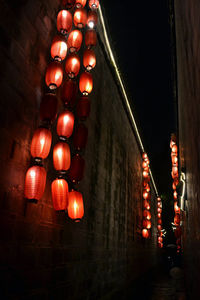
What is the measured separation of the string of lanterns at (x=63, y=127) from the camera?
150 inches

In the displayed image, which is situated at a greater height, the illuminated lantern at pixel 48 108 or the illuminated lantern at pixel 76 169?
the illuminated lantern at pixel 48 108

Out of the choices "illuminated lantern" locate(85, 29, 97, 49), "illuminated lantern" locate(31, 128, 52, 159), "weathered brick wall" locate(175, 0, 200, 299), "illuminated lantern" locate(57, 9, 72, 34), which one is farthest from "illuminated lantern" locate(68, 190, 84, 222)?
"illuminated lantern" locate(85, 29, 97, 49)

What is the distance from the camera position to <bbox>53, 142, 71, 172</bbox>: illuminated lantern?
4.30 metres

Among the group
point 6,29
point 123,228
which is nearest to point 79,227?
point 6,29

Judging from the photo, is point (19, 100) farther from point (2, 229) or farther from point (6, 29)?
point (2, 229)

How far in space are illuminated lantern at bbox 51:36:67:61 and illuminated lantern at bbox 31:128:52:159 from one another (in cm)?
160

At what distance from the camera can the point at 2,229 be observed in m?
3.25

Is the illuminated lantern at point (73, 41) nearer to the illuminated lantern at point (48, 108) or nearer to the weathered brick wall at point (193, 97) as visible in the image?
the illuminated lantern at point (48, 108)

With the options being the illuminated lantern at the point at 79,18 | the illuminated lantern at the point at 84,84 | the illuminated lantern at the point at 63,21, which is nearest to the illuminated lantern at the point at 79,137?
the illuminated lantern at the point at 84,84

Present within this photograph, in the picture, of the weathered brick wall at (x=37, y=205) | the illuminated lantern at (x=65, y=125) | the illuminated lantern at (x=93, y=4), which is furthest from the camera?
the illuminated lantern at (x=93, y=4)

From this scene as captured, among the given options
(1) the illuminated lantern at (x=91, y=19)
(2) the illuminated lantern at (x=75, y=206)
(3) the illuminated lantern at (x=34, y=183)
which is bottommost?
(2) the illuminated lantern at (x=75, y=206)

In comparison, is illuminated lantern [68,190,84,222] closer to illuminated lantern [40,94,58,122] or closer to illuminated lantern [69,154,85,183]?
illuminated lantern [69,154,85,183]

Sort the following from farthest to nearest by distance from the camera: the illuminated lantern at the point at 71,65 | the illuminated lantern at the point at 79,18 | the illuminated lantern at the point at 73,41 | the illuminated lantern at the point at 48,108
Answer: the illuminated lantern at the point at 79,18, the illuminated lantern at the point at 73,41, the illuminated lantern at the point at 71,65, the illuminated lantern at the point at 48,108

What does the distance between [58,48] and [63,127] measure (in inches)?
58.8
